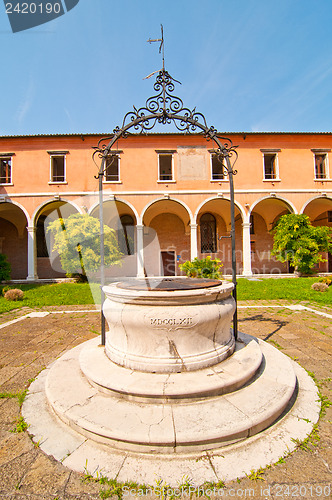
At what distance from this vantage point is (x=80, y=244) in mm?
12664

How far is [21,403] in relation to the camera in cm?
246

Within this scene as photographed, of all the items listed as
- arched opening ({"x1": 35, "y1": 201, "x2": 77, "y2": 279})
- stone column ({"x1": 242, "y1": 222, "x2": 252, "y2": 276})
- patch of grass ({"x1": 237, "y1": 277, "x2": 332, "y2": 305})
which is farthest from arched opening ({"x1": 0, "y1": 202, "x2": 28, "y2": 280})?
stone column ({"x1": 242, "y1": 222, "x2": 252, "y2": 276})

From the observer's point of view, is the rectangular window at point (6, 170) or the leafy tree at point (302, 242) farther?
the rectangular window at point (6, 170)

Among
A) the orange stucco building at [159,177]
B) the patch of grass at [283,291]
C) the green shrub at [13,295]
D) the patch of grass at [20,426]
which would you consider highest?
the orange stucco building at [159,177]

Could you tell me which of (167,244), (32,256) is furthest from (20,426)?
(167,244)

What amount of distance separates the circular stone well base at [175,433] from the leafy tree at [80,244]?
10.4 metres

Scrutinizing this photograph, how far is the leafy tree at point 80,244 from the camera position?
12.5 metres

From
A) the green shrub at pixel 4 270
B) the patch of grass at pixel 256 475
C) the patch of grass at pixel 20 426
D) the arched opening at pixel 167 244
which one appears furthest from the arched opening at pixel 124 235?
the patch of grass at pixel 256 475

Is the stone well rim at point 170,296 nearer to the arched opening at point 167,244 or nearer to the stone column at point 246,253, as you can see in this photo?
the stone column at point 246,253

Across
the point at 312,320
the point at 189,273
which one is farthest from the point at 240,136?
the point at 312,320

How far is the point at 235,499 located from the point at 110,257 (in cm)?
1195

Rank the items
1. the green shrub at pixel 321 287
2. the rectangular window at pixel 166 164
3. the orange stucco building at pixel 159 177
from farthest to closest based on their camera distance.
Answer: the rectangular window at pixel 166 164 → the orange stucco building at pixel 159 177 → the green shrub at pixel 321 287

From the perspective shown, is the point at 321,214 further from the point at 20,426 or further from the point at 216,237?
the point at 20,426

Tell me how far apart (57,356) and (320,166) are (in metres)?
19.4
